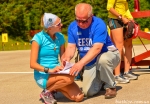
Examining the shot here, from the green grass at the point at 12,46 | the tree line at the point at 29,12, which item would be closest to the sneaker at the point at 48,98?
the green grass at the point at 12,46

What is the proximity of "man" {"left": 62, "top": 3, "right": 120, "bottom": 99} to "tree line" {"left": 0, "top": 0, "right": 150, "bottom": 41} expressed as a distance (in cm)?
2358

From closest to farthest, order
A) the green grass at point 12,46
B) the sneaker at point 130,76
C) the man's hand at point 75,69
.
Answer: the man's hand at point 75,69
the sneaker at point 130,76
the green grass at point 12,46

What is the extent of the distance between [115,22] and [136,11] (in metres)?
1.14

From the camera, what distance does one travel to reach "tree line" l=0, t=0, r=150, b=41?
1137 inches

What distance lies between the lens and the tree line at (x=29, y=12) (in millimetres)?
28875

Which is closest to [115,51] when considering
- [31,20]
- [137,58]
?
[137,58]

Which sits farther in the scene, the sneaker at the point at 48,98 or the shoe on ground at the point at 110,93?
the shoe on ground at the point at 110,93

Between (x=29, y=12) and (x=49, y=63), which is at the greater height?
(x=49, y=63)

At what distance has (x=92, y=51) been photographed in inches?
186

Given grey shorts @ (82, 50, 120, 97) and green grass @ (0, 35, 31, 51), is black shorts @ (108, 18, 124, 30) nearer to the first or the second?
grey shorts @ (82, 50, 120, 97)

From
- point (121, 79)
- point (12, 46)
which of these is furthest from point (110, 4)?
point (12, 46)

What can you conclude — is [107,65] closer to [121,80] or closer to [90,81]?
[90,81]

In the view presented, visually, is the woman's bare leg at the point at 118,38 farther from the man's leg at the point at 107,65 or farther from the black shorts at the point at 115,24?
the man's leg at the point at 107,65

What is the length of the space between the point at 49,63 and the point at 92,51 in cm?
62
